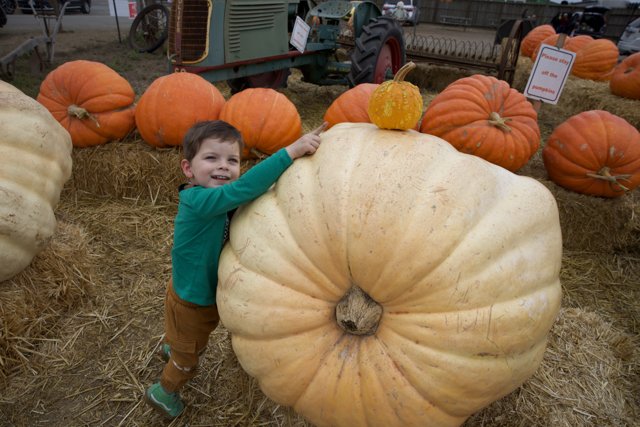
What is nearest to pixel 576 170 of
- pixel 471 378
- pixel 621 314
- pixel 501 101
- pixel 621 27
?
pixel 501 101

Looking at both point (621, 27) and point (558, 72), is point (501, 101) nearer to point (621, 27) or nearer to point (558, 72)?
point (558, 72)

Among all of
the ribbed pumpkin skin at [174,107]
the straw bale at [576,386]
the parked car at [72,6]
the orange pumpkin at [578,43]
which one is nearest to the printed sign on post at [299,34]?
the ribbed pumpkin skin at [174,107]

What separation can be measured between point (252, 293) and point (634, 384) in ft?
Answer: 7.98

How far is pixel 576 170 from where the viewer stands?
11.4 feet

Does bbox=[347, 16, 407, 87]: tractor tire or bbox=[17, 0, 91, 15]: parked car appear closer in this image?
bbox=[347, 16, 407, 87]: tractor tire

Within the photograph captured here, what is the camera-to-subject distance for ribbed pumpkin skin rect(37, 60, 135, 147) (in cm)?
360

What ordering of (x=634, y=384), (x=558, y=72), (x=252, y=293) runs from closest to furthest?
(x=252, y=293) → (x=634, y=384) → (x=558, y=72)

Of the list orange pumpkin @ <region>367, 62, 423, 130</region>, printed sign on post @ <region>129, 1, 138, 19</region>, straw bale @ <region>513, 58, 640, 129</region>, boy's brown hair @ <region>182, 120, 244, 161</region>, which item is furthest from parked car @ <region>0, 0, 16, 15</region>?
orange pumpkin @ <region>367, 62, 423, 130</region>

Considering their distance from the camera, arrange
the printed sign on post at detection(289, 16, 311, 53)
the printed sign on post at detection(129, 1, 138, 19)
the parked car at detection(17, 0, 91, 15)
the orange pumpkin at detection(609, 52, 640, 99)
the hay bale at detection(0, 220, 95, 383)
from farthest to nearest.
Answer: the parked car at detection(17, 0, 91, 15)
the printed sign on post at detection(129, 1, 138, 19)
the orange pumpkin at detection(609, 52, 640, 99)
the printed sign on post at detection(289, 16, 311, 53)
the hay bale at detection(0, 220, 95, 383)

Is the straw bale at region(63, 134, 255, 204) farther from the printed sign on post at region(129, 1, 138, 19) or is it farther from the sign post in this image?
the printed sign on post at region(129, 1, 138, 19)

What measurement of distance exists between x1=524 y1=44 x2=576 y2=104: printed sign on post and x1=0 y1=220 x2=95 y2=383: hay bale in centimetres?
393

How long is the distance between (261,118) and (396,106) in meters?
2.26

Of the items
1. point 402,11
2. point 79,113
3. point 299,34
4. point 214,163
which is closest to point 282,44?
point 299,34

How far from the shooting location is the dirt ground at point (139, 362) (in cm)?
196
